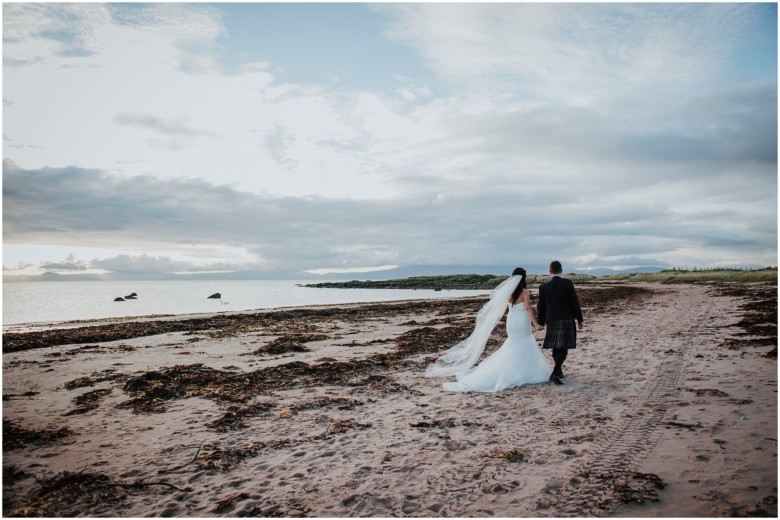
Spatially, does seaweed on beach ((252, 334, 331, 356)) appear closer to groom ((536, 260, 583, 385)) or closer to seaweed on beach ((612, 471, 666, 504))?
groom ((536, 260, 583, 385))

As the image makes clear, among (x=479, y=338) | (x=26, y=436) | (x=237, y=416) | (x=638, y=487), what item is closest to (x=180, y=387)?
(x=237, y=416)

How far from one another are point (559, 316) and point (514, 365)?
1.51m

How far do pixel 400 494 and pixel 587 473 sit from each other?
90.8 inches

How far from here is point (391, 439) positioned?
6.60 meters

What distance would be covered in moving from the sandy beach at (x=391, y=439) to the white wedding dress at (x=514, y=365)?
416 mm

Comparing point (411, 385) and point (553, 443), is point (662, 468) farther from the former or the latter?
point (411, 385)

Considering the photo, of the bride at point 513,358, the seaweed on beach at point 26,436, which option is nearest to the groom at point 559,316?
the bride at point 513,358

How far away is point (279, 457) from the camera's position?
6.11m

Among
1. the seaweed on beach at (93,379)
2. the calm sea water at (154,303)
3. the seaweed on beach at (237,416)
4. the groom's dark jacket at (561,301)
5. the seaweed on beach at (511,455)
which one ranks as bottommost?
the calm sea water at (154,303)

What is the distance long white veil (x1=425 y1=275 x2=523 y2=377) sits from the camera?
10.2 metres

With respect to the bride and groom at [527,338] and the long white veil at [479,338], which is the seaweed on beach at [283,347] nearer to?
the long white veil at [479,338]

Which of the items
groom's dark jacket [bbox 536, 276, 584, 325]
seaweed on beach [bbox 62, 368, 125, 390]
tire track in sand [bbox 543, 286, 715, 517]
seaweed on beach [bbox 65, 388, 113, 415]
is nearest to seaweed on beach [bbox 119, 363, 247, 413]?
seaweed on beach [bbox 65, 388, 113, 415]

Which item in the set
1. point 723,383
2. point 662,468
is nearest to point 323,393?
point 662,468

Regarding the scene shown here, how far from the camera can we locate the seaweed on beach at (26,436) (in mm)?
6746
